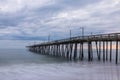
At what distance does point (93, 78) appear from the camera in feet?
75.3

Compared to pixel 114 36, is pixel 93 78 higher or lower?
lower

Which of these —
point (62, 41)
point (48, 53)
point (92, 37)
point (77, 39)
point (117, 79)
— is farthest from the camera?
point (48, 53)

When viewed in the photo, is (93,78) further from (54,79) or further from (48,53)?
(48,53)

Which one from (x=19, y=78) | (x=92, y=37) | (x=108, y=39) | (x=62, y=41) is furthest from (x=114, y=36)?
(x=62, y=41)

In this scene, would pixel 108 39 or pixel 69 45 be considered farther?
pixel 69 45

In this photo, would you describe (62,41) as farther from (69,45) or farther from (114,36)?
(114,36)

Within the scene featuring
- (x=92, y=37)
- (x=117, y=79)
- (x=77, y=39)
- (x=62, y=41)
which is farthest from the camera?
(x=62, y=41)

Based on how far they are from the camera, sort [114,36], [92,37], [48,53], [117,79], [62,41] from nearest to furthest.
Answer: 1. [117,79]
2. [114,36]
3. [92,37]
4. [62,41]
5. [48,53]

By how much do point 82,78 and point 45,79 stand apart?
2.73 m

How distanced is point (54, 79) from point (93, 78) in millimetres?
2865

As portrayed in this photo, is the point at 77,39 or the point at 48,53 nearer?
the point at 77,39

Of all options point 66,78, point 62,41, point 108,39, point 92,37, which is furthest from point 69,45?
point 66,78

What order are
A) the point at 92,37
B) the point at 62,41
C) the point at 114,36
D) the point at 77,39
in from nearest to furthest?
the point at 114,36, the point at 92,37, the point at 77,39, the point at 62,41

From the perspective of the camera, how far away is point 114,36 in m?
35.5
